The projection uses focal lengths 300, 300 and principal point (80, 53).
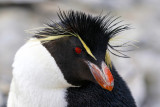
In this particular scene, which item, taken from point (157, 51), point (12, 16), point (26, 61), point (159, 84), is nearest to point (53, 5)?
point (12, 16)

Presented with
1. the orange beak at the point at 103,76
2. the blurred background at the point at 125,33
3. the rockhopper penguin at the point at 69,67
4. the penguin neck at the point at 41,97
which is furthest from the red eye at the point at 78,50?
the blurred background at the point at 125,33

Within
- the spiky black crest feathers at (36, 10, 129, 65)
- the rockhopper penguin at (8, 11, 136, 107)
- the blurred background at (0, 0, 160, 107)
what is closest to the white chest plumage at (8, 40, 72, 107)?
the rockhopper penguin at (8, 11, 136, 107)

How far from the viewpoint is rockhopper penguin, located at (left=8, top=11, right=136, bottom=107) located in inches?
73.3

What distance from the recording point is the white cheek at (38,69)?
197cm

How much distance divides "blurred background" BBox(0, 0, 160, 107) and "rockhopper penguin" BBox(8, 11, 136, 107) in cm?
141

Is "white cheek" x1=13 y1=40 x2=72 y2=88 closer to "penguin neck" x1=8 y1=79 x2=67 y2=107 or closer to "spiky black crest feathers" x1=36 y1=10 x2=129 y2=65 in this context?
"penguin neck" x1=8 y1=79 x2=67 y2=107

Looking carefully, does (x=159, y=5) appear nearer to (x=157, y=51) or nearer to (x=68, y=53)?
(x=157, y=51)

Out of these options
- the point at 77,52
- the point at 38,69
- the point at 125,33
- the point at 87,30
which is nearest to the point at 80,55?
the point at 77,52

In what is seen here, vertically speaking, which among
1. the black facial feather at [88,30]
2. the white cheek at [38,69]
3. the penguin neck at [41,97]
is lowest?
the penguin neck at [41,97]

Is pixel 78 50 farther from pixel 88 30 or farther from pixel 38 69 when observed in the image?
pixel 38 69

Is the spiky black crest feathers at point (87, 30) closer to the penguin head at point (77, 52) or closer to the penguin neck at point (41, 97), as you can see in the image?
the penguin head at point (77, 52)

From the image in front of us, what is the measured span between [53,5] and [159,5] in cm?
277

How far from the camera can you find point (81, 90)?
206cm

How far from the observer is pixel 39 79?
201cm
